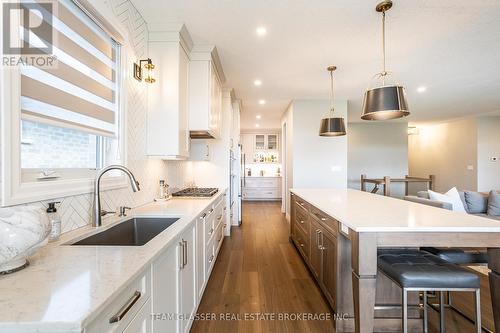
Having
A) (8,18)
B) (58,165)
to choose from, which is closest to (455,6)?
(8,18)

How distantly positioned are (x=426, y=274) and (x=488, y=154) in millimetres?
7528

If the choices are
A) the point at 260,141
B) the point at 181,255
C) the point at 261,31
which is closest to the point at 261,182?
the point at 260,141

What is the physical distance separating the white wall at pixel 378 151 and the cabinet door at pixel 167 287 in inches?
299

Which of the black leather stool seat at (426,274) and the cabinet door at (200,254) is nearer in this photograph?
the black leather stool seat at (426,274)

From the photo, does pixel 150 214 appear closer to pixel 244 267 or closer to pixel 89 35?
pixel 89 35

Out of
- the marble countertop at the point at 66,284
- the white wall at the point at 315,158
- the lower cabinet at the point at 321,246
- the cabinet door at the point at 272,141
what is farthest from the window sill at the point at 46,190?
the cabinet door at the point at 272,141

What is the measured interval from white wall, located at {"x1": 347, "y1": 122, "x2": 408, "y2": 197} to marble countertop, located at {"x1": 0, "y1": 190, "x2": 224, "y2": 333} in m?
7.86

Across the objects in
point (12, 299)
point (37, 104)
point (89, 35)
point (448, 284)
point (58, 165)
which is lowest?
point (448, 284)

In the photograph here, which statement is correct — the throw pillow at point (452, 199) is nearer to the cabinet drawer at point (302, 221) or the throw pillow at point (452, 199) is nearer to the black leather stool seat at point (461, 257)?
the black leather stool seat at point (461, 257)

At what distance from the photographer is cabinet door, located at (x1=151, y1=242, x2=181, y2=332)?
114cm

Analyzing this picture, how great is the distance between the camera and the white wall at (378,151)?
7766 millimetres

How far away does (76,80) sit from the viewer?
4.75 ft

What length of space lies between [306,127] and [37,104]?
14.7ft

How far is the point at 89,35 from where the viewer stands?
1594 mm
